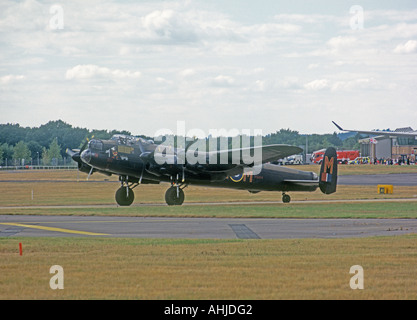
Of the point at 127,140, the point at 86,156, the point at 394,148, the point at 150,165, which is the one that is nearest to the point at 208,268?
the point at 150,165

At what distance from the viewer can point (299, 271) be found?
16688mm

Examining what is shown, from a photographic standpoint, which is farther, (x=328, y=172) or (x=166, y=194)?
(x=328, y=172)

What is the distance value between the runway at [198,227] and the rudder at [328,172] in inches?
550

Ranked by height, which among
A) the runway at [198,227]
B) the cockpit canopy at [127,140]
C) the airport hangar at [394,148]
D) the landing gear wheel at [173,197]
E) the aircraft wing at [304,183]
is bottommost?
the runway at [198,227]

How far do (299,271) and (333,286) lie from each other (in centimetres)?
214

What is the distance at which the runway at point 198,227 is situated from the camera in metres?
26.2

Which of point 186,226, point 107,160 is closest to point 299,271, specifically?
point 186,226

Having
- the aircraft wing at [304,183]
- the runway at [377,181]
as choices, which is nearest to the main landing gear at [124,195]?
the aircraft wing at [304,183]

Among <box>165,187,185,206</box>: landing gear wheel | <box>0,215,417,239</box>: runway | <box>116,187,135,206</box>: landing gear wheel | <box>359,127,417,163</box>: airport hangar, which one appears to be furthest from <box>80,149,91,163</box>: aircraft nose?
<box>359,127,417,163</box>: airport hangar

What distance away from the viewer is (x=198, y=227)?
2958 cm

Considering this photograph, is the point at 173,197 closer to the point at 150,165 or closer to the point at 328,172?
the point at 150,165

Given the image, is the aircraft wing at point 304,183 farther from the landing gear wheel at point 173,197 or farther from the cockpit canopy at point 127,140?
the cockpit canopy at point 127,140

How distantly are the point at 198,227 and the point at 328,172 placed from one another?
65.2 feet
